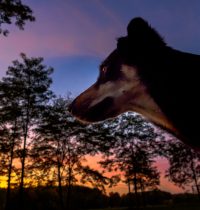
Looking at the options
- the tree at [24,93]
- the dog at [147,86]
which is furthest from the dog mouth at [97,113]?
the tree at [24,93]

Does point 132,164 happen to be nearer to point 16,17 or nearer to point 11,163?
point 11,163

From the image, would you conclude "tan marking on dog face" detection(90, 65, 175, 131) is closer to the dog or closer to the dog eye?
the dog

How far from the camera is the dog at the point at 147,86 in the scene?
11.7 feet

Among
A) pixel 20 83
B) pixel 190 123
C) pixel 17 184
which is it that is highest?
pixel 20 83

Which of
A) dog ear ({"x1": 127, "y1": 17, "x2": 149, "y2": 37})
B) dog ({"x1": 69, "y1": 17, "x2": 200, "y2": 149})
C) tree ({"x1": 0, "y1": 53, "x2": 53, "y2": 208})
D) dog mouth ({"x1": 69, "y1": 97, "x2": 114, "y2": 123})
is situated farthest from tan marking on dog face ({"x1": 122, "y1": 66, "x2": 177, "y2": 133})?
tree ({"x1": 0, "y1": 53, "x2": 53, "y2": 208})

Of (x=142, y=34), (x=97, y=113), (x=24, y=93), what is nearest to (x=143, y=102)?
(x=97, y=113)

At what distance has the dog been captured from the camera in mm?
3572

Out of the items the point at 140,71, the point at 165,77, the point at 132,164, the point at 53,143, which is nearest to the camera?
the point at 165,77

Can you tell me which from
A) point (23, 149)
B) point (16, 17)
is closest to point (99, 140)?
point (23, 149)

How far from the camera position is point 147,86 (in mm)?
4031

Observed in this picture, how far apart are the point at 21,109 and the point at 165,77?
2886 centimetres

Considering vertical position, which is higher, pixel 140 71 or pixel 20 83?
pixel 20 83

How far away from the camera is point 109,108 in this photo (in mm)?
4391

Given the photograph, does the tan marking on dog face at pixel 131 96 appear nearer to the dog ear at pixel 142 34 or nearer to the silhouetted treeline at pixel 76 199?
the dog ear at pixel 142 34
